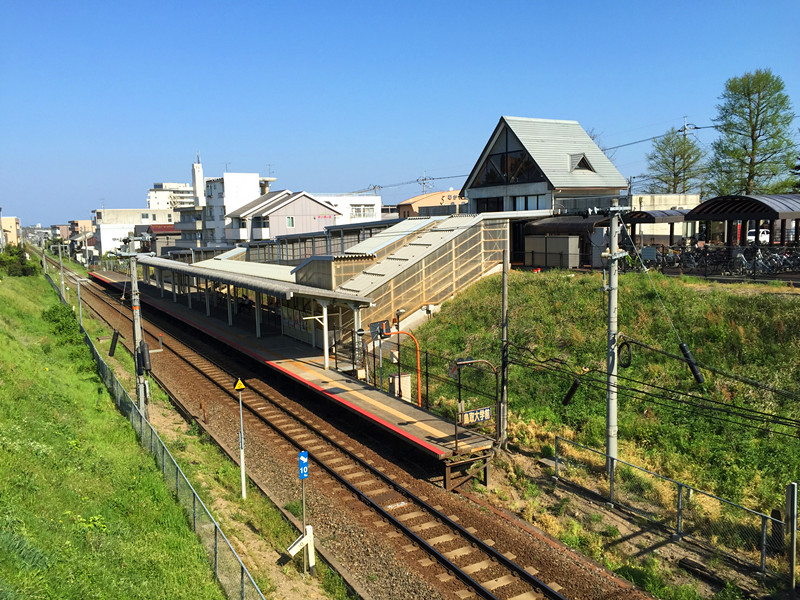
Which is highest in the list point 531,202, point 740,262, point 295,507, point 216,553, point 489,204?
point 489,204

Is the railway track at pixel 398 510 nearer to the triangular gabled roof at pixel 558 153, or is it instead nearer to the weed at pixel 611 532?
the weed at pixel 611 532

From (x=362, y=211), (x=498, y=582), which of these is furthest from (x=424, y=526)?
(x=362, y=211)

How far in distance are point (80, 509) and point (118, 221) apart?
404 ft

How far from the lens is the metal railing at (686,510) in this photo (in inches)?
440

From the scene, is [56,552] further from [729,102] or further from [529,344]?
[729,102]

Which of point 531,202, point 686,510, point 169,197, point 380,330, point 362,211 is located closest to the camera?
point 686,510

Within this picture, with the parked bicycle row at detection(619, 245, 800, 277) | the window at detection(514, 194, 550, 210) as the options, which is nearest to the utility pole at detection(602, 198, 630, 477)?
the parked bicycle row at detection(619, 245, 800, 277)

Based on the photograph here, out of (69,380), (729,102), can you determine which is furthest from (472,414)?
(729,102)

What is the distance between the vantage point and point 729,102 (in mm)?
38719

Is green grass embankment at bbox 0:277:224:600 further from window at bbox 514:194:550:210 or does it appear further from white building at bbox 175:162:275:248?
white building at bbox 175:162:275:248

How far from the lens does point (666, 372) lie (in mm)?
17906

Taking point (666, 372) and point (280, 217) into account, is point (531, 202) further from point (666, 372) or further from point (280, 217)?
point (280, 217)

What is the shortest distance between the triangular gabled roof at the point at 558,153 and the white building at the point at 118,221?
284 feet

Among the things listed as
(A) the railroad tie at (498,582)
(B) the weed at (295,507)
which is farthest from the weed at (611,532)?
(B) the weed at (295,507)
